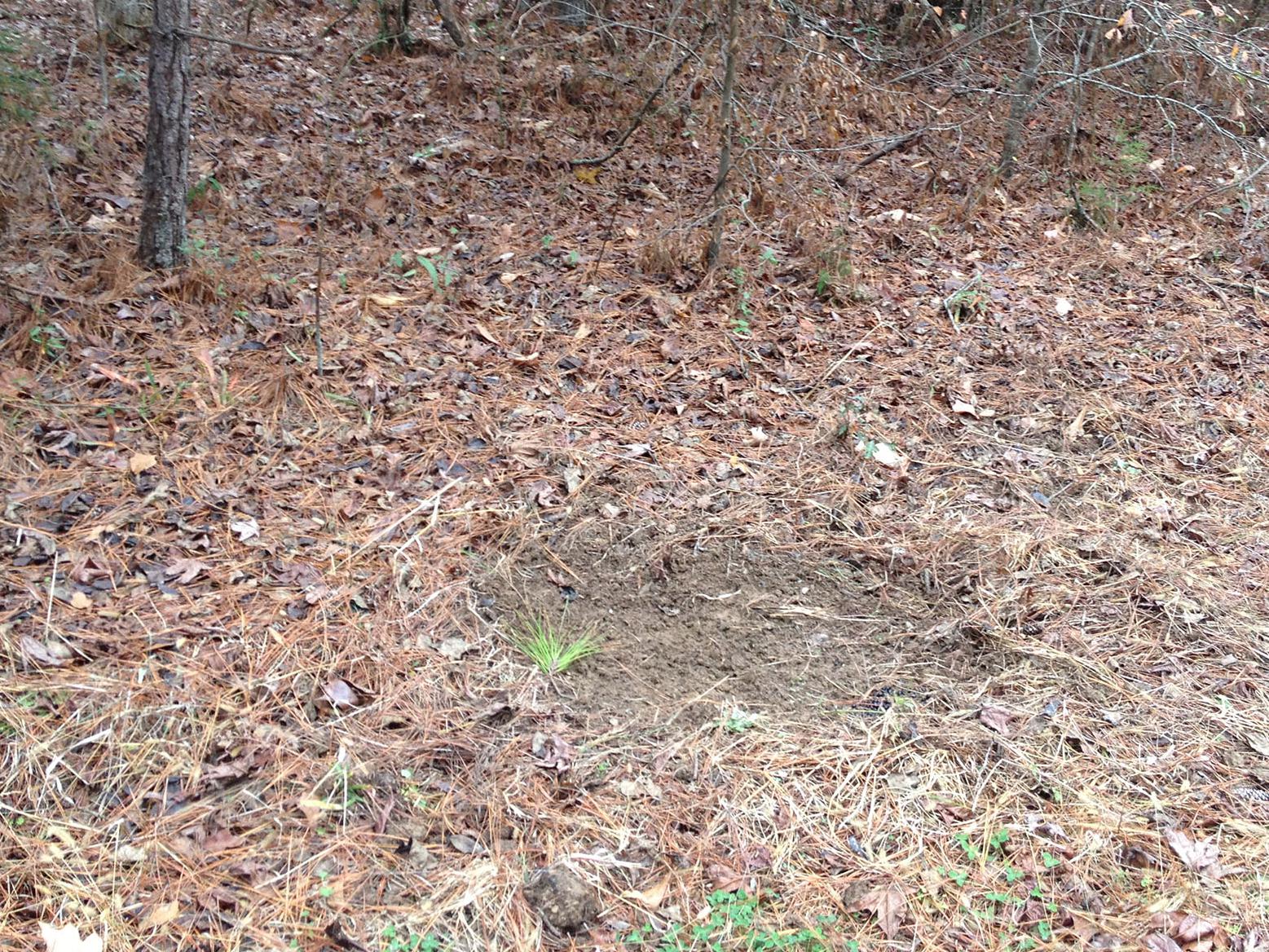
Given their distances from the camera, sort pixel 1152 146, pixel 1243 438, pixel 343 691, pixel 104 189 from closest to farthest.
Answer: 1. pixel 343 691
2. pixel 1243 438
3. pixel 104 189
4. pixel 1152 146

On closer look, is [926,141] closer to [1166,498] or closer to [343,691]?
[1166,498]

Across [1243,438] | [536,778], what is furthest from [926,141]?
[536,778]

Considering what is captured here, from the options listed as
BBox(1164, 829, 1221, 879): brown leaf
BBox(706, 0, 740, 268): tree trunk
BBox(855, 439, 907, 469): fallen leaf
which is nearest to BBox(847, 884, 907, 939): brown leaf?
BBox(1164, 829, 1221, 879): brown leaf

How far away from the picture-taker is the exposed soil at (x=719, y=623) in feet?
9.77

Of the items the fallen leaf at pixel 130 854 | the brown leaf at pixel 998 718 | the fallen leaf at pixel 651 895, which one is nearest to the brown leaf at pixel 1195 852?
the brown leaf at pixel 998 718

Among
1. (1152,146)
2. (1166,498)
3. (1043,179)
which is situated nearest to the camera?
(1166,498)

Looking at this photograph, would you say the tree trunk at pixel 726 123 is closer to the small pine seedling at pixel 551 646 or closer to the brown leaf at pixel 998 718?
the small pine seedling at pixel 551 646

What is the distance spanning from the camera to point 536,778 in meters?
2.63

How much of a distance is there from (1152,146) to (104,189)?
7477 millimetres

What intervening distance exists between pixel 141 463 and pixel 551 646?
5.76 ft

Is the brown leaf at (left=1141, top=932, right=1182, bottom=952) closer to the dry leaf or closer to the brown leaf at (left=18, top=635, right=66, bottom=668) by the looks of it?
the brown leaf at (left=18, top=635, right=66, bottom=668)

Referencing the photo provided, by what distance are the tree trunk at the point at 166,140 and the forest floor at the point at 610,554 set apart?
0.46 feet

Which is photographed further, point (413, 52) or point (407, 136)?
point (413, 52)

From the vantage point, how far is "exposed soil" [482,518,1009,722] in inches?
117
